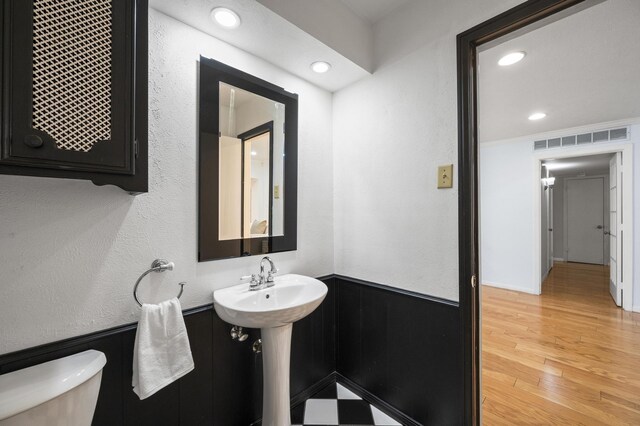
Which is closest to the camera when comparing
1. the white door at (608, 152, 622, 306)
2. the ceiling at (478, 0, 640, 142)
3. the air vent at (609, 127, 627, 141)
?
the ceiling at (478, 0, 640, 142)

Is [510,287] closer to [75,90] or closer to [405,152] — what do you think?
[405,152]

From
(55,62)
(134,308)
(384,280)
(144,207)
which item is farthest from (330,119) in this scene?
(134,308)

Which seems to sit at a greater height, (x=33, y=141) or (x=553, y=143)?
(x=553, y=143)

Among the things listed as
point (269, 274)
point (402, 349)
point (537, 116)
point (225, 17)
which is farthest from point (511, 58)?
point (269, 274)

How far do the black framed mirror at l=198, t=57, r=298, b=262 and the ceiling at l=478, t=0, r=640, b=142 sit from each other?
1.15 metres

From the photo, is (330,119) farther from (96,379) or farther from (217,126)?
(96,379)

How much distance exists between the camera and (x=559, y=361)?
2.21 metres

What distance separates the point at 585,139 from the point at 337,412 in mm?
4637

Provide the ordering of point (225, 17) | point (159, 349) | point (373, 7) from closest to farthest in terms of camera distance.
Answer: point (159, 349), point (225, 17), point (373, 7)

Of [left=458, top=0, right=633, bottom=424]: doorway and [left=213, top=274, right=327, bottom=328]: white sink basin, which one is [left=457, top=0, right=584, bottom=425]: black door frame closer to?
[left=458, top=0, right=633, bottom=424]: doorway

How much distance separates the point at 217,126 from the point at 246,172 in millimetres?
292

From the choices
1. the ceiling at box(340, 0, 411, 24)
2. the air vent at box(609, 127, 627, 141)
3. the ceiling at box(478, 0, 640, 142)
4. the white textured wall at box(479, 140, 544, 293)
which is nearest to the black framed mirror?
the ceiling at box(340, 0, 411, 24)

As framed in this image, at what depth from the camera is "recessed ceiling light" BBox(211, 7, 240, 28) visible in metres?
1.22

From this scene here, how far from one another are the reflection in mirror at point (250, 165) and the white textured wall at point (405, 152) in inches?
20.0
